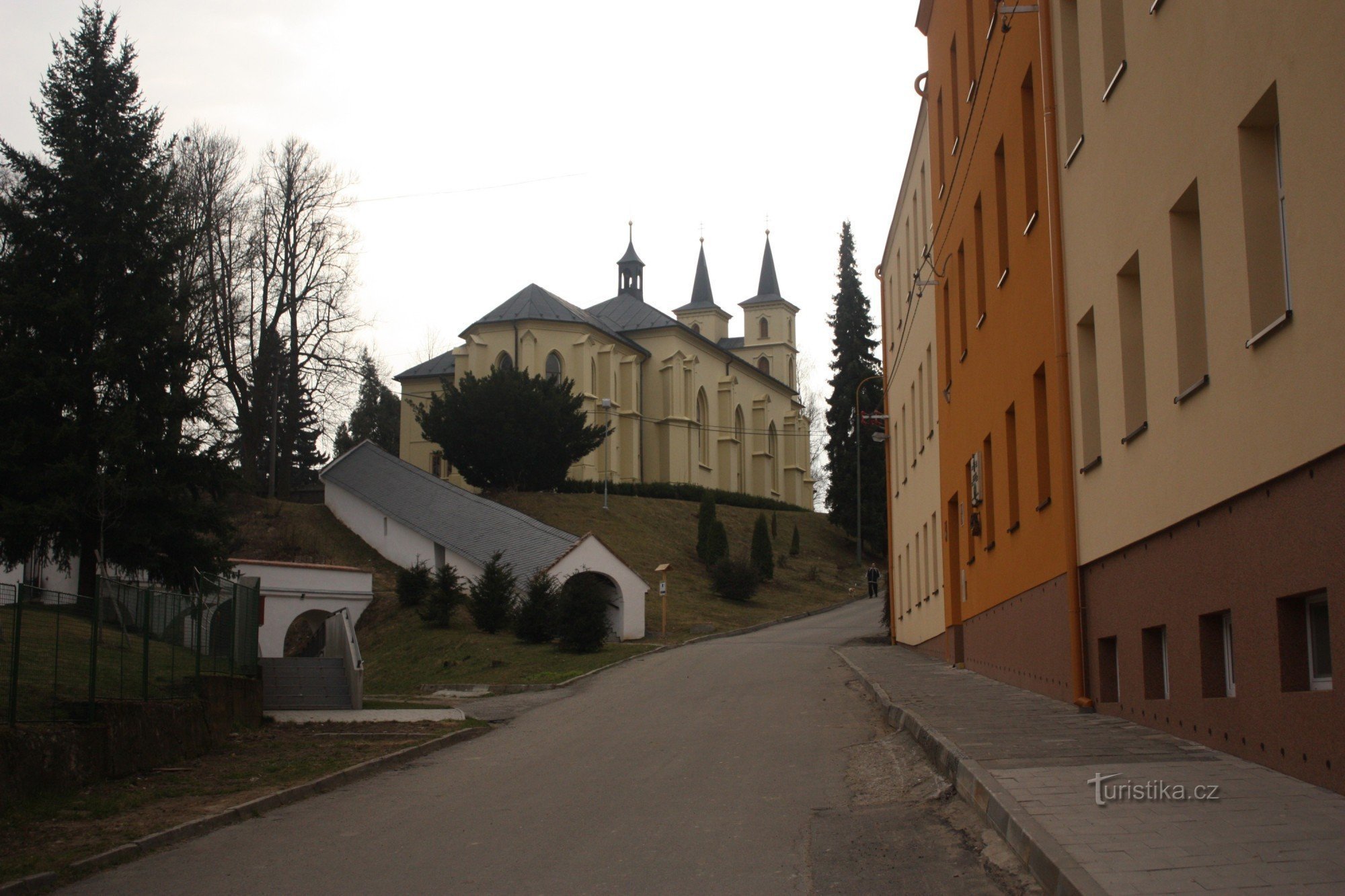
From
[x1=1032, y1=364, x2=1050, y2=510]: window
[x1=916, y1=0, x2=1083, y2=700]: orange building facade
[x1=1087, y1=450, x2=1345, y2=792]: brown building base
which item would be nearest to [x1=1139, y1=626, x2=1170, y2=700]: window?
[x1=1087, y1=450, x2=1345, y2=792]: brown building base

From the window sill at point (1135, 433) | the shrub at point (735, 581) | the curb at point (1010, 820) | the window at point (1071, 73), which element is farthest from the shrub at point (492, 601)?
the window sill at point (1135, 433)

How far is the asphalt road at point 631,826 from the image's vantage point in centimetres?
668

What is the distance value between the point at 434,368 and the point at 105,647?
69201mm

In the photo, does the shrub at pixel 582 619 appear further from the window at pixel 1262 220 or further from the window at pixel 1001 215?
the window at pixel 1262 220

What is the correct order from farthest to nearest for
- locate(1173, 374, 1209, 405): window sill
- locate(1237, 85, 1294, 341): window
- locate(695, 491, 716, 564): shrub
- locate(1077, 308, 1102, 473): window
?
locate(695, 491, 716, 564): shrub
locate(1077, 308, 1102, 473): window
locate(1173, 374, 1209, 405): window sill
locate(1237, 85, 1294, 341): window

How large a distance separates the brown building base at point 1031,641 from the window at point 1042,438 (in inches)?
42.2

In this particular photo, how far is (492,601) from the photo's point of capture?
34.9 m

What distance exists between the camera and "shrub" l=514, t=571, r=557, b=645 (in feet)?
106

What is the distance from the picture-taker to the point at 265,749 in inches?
569

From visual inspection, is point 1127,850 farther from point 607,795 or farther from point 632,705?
point 632,705

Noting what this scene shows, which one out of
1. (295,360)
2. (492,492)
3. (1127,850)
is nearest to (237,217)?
(295,360)

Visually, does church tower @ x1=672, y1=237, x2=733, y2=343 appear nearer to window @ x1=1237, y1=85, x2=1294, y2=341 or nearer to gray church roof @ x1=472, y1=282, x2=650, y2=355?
gray church roof @ x1=472, y1=282, x2=650, y2=355

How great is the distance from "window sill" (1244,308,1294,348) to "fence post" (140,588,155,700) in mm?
10966

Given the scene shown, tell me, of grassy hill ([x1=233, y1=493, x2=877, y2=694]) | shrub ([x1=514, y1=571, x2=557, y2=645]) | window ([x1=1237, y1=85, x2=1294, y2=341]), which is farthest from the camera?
shrub ([x1=514, y1=571, x2=557, y2=645])
